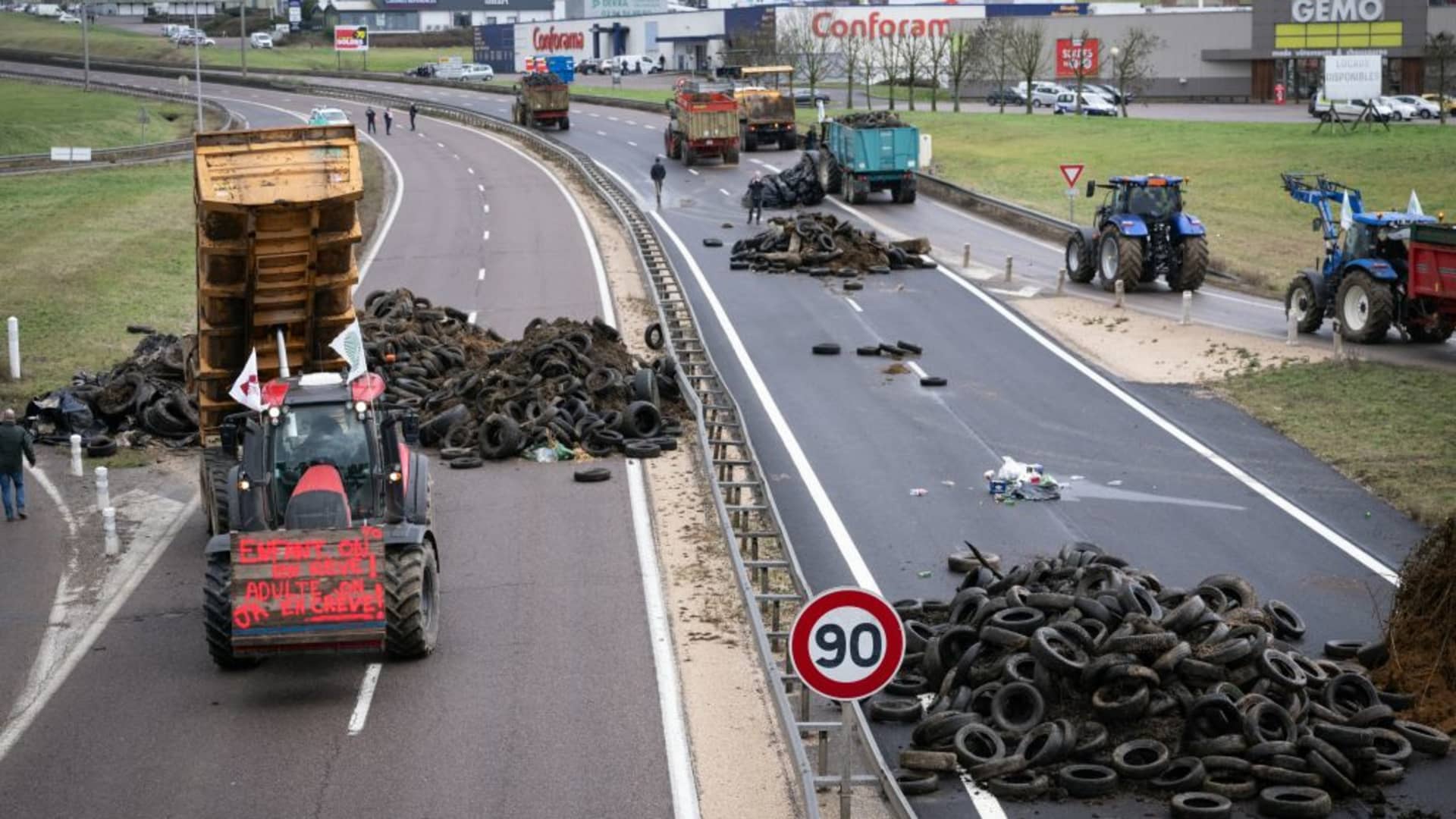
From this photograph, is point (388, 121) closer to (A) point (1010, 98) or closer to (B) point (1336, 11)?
(A) point (1010, 98)

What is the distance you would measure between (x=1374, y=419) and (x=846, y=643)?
60.1ft

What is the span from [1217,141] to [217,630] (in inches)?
2370

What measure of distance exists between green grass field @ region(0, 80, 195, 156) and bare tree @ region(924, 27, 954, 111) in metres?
39.3

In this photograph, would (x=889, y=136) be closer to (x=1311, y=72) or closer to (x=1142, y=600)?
(x=1142, y=600)

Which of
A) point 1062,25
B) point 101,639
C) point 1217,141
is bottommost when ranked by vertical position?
point 101,639

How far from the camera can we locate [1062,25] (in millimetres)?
107062

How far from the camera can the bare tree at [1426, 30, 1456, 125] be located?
7550cm

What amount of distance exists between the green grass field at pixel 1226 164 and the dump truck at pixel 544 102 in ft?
52.3

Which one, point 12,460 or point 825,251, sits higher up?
point 825,251

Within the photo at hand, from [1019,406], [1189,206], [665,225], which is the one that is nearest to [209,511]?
[1019,406]

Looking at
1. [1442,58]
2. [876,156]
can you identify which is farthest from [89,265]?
[1442,58]

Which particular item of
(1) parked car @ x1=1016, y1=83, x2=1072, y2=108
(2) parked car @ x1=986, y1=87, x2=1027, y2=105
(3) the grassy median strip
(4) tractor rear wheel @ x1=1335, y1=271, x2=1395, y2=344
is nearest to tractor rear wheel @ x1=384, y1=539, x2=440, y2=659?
(3) the grassy median strip

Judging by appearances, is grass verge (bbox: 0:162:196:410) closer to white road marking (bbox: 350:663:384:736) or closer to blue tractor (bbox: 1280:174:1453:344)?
white road marking (bbox: 350:663:384:736)

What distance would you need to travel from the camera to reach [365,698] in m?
16.3
